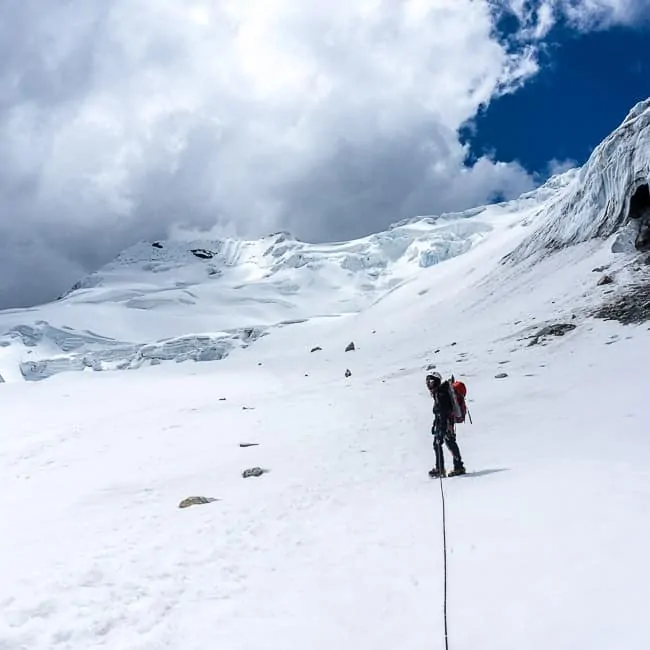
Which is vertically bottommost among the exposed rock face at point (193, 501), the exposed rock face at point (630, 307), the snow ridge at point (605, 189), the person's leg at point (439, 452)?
the exposed rock face at point (193, 501)

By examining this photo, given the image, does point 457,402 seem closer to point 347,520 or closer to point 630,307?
point 347,520

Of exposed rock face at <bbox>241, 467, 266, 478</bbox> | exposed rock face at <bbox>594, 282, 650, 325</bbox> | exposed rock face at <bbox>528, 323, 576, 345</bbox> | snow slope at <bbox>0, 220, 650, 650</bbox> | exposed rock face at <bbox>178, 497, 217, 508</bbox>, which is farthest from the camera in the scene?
exposed rock face at <bbox>528, 323, 576, 345</bbox>

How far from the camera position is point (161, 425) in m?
25.4

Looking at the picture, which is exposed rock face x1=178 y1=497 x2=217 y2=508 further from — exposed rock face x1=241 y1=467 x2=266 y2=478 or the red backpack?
the red backpack

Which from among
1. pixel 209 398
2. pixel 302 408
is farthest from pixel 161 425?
pixel 209 398

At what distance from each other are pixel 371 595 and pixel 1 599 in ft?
15.5

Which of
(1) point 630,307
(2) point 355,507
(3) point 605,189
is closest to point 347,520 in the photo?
(2) point 355,507

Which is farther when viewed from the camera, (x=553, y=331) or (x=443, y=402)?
(x=553, y=331)

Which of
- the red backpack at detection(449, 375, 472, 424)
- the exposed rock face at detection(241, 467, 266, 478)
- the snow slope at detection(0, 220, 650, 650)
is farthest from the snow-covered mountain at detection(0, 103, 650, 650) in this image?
the red backpack at detection(449, 375, 472, 424)

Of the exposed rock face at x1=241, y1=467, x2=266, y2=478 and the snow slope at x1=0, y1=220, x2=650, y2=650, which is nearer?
the snow slope at x1=0, y1=220, x2=650, y2=650

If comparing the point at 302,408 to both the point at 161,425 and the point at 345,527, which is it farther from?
the point at 345,527

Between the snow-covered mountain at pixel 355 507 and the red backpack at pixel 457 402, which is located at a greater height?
the red backpack at pixel 457 402

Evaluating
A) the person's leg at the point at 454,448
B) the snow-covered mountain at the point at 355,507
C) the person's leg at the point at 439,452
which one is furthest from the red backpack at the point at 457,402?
the snow-covered mountain at the point at 355,507

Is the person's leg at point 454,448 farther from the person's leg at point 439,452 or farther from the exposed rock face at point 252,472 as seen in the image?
the exposed rock face at point 252,472
